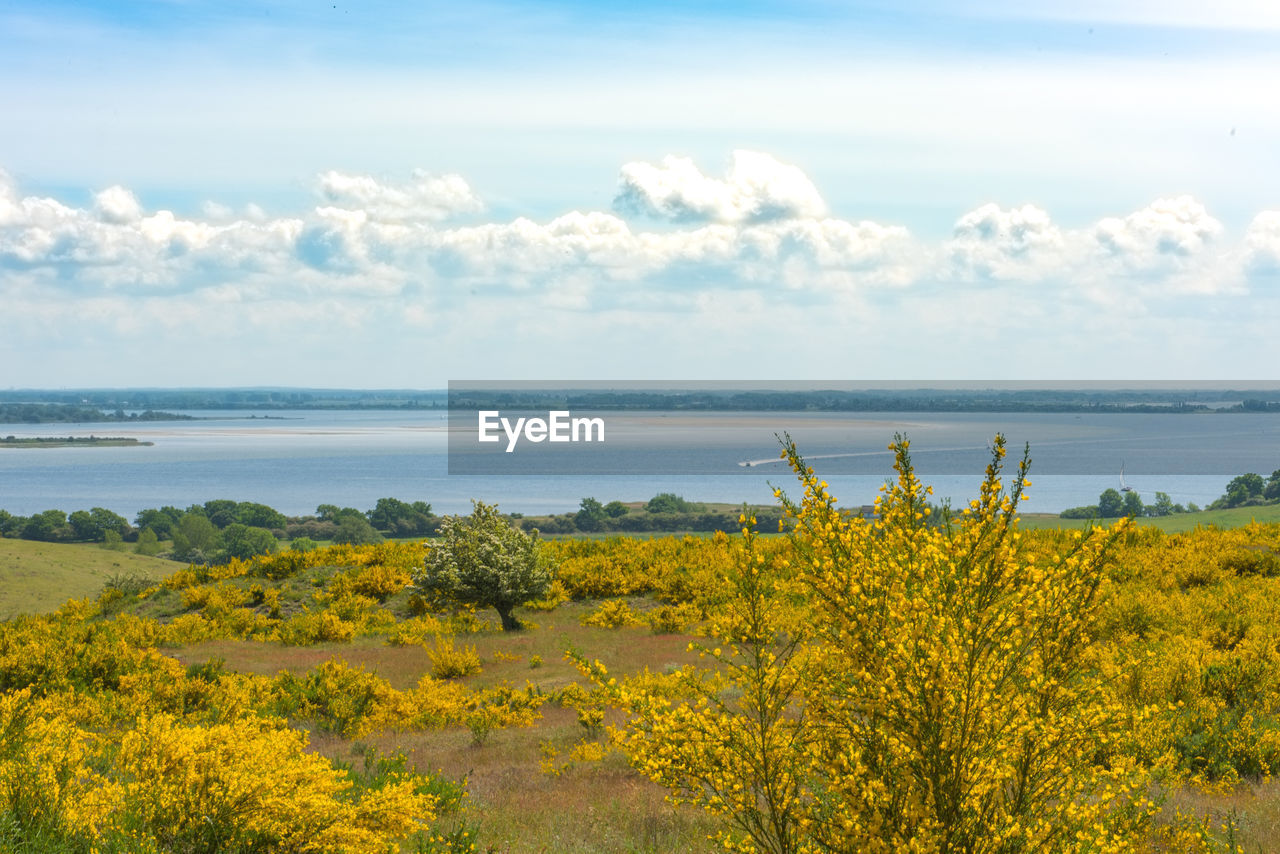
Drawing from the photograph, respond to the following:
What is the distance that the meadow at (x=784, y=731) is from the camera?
202 inches

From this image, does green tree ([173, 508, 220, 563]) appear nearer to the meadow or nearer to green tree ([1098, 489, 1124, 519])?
the meadow

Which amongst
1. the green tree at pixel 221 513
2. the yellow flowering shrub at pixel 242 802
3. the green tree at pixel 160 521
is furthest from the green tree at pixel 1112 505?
the green tree at pixel 221 513

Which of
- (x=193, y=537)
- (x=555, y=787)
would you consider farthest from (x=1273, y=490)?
(x=193, y=537)

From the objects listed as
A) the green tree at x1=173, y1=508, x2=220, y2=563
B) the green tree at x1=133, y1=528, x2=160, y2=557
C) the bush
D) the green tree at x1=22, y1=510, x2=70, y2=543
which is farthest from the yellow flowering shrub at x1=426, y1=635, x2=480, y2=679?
the green tree at x1=22, y1=510, x2=70, y2=543

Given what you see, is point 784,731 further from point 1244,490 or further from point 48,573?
point 1244,490

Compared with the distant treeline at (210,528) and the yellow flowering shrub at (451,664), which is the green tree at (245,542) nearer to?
the distant treeline at (210,528)

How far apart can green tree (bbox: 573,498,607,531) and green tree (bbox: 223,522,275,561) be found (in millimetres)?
28466

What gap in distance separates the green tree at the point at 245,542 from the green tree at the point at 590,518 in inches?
1121

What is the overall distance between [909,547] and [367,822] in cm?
571

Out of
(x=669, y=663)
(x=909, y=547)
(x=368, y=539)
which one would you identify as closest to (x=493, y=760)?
(x=669, y=663)

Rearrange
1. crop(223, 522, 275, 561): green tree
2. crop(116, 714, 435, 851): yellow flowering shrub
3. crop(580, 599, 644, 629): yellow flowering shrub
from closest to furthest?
crop(116, 714, 435, 851): yellow flowering shrub
crop(580, 599, 644, 629): yellow flowering shrub
crop(223, 522, 275, 561): green tree

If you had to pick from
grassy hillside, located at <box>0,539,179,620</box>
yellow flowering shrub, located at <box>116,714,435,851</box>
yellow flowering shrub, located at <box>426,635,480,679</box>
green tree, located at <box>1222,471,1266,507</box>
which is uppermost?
yellow flowering shrub, located at <box>116,714,435,851</box>

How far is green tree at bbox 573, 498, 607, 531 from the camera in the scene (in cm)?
8416

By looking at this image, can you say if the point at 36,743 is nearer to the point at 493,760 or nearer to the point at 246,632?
the point at 493,760
